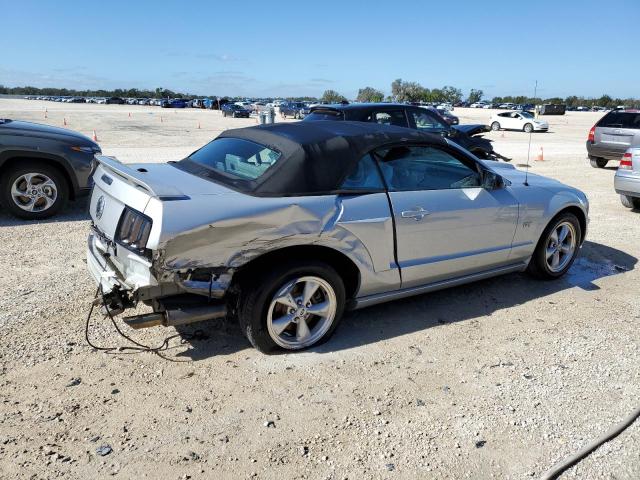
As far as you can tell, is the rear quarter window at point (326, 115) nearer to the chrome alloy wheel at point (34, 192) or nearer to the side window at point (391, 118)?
the side window at point (391, 118)

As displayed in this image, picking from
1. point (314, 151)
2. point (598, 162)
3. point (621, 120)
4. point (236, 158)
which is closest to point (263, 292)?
point (314, 151)

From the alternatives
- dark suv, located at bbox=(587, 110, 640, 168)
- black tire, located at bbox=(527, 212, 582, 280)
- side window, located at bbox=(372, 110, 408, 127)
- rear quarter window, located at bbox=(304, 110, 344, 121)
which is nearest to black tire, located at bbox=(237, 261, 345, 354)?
black tire, located at bbox=(527, 212, 582, 280)

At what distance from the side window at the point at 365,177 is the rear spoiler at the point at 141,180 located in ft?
3.98

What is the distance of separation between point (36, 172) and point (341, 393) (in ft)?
17.6

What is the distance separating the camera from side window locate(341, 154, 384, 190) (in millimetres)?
3732

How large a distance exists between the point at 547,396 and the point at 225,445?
2.02 m

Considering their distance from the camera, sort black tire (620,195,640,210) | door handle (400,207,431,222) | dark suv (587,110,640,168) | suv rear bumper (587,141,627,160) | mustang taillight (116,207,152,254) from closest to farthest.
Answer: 1. mustang taillight (116,207,152,254)
2. door handle (400,207,431,222)
3. black tire (620,195,640,210)
4. dark suv (587,110,640,168)
5. suv rear bumper (587,141,627,160)

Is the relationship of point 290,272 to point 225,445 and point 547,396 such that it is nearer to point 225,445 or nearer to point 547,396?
point 225,445

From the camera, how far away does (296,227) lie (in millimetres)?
3387

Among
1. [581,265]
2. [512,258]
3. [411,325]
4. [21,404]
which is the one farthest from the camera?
[581,265]

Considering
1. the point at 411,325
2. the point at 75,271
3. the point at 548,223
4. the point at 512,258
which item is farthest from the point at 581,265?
the point at 75,271

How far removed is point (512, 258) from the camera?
476 centimetres

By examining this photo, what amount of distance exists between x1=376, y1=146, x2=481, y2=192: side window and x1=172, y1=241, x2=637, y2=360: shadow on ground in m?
1.07

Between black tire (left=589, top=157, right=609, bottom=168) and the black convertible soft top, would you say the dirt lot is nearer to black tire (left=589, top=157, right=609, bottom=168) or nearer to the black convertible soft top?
the black convertible soft top
